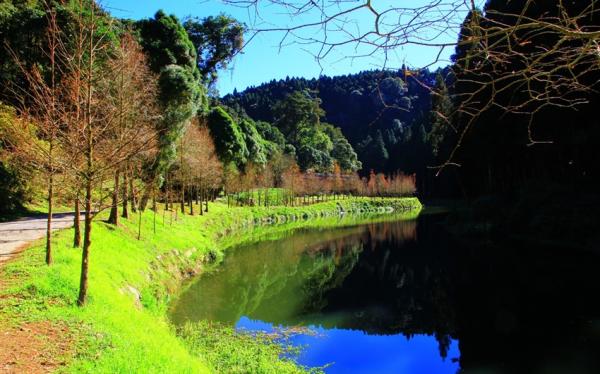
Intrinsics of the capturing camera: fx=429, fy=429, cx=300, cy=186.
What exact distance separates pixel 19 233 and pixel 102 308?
32.5ft

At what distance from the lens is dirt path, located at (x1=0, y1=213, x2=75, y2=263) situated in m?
13.7

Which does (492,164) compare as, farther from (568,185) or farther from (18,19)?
(18,19)

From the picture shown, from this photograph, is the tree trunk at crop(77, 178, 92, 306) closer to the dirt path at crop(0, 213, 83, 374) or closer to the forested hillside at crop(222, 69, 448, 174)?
the dirt path at crop(0, 213, 83, 374)

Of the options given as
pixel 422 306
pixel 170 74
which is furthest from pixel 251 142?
pixel 422 306

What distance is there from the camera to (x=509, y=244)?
29.5 m

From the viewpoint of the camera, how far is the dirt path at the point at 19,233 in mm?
13664

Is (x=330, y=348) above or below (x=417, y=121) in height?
below

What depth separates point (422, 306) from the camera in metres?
17.4

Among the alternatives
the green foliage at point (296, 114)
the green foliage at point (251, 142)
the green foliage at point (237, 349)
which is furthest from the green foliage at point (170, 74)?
the green foliage at point (296, 114)

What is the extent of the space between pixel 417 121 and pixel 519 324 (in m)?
99.2

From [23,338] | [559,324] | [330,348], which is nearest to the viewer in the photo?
[23,338]

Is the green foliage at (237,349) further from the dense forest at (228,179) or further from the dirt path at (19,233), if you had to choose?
the dirt path at (19,233)

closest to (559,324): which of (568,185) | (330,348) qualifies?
(330,348)

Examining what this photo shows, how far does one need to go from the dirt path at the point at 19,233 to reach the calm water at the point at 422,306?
551 cm
